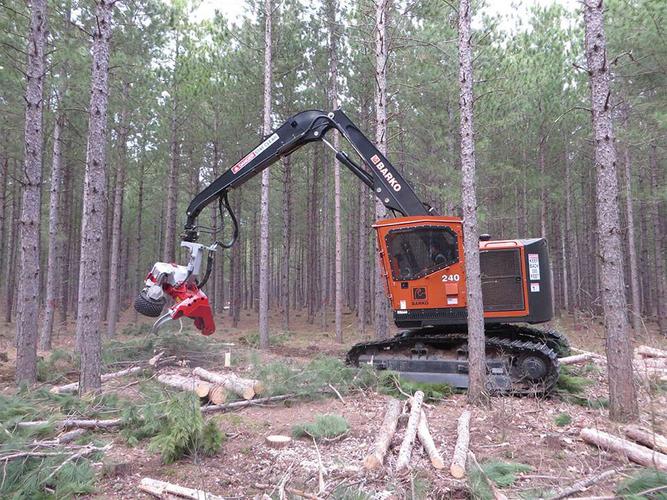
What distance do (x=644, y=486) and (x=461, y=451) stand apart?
1556 millimetres

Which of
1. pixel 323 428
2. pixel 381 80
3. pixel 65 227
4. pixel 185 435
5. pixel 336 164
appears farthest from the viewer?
pixel 65 227

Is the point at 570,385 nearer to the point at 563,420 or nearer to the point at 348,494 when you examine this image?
the point at 563,420

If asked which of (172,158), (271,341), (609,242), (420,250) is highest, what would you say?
(172,158)

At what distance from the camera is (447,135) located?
54.6 feet

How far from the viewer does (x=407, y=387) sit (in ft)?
24.3

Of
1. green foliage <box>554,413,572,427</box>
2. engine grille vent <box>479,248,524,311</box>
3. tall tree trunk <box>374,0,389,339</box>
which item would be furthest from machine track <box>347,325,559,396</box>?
tall tree trunk <box>374,0,389,339</box>

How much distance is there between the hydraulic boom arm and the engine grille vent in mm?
1369

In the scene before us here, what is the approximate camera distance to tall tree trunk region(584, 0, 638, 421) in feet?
18.5

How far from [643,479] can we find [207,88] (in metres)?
17.4

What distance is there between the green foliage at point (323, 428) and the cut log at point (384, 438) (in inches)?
20.7

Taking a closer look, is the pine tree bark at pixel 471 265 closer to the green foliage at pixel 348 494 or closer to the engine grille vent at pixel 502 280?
the engine grille vent at pixel 502 280

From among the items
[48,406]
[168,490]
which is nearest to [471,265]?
[168,490]

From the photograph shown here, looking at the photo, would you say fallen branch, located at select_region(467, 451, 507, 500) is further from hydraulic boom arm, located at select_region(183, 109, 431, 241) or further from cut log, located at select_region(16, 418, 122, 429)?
hydraulic boom arm, located at select_region(183, 109, 431, 241)

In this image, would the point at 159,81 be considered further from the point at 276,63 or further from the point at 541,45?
the point at 541,45
